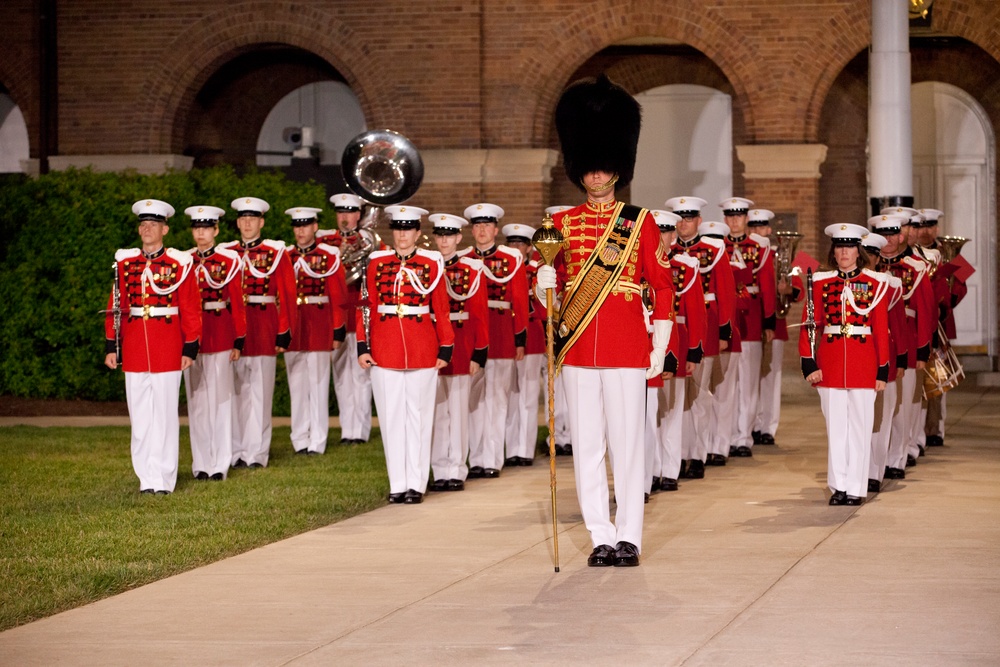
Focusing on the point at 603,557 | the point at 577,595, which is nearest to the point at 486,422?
the point at 603,557

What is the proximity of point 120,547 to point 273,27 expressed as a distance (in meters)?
13.3

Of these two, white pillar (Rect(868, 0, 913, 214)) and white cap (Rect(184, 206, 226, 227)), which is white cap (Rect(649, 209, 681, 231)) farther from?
white pillar (Rect(868, 0, 913, 214))

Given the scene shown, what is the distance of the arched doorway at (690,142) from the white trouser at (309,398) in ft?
31.7

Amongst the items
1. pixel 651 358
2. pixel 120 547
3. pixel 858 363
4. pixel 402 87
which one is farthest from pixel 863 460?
pixel 402 87

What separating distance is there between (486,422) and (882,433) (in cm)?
305

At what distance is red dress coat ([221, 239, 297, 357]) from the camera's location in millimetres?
12500

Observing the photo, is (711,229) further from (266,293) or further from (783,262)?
(266,293)

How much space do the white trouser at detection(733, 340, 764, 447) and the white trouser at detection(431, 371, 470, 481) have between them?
2.82 metres

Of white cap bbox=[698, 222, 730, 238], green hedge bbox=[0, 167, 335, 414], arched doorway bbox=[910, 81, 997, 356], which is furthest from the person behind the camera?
arched doorway bbox=[910, 81, 997, 356]

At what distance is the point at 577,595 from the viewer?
7.16m

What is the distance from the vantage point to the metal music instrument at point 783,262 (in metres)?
13.5

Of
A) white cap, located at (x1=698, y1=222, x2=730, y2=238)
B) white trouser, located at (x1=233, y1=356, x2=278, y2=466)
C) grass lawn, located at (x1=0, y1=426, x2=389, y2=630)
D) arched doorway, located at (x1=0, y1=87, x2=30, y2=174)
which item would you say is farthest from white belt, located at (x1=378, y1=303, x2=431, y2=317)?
arched doorway, located at (x1=0, y1=87, x2=30, y2=174)

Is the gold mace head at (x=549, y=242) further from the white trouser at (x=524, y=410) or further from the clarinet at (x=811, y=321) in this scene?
the white trouser at (x=524, y=410)

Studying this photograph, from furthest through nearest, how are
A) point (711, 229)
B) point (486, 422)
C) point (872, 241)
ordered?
point (711, 229)
point (486, 422)
point (872, 241)
